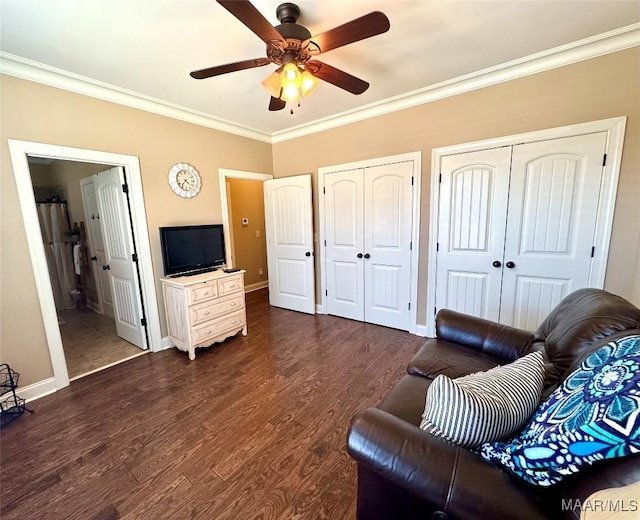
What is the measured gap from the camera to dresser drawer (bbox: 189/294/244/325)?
2801 millimetres

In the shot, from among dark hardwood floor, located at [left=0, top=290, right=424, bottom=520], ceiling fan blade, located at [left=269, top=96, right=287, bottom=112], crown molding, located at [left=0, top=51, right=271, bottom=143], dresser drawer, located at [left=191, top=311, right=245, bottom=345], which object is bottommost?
dark hardwood floor, located at [left=0, top=290, right=424, bottom=520]

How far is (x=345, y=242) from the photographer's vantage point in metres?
3.67

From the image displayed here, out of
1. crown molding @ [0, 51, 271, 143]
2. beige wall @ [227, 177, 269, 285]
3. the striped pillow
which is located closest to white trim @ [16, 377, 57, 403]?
crown molding @ [0, 51, 271, 143]

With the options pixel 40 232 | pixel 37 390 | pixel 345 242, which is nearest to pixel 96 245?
pixel 40 232

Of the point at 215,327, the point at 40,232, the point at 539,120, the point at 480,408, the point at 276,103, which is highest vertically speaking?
the point at 276,103

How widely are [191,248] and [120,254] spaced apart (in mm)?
749

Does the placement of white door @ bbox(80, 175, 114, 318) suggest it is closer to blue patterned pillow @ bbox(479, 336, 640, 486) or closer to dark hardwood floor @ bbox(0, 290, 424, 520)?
dark hardwood floor @ bbox(0, 290, 424, 520)

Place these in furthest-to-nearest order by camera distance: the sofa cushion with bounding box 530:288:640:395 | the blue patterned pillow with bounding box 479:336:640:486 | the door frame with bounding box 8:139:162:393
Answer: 1. the door frame with bounding box 8:139:162:393
2. the sofa cushion with bounding box 530:288:640:395
3. the blue patterned pillow with bounding box 479:336:640:486

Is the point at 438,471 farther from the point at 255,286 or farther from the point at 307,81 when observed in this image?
the point at 255,286

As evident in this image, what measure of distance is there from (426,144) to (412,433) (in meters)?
2.85

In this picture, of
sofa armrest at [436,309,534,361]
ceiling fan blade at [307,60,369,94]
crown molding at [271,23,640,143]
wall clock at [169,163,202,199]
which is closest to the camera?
sofa armrest at [436,309,534,361]

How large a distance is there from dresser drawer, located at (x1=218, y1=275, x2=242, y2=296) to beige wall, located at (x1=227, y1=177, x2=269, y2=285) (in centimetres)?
184

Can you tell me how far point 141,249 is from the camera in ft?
9.39

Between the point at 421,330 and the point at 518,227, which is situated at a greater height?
the point at 518,227
